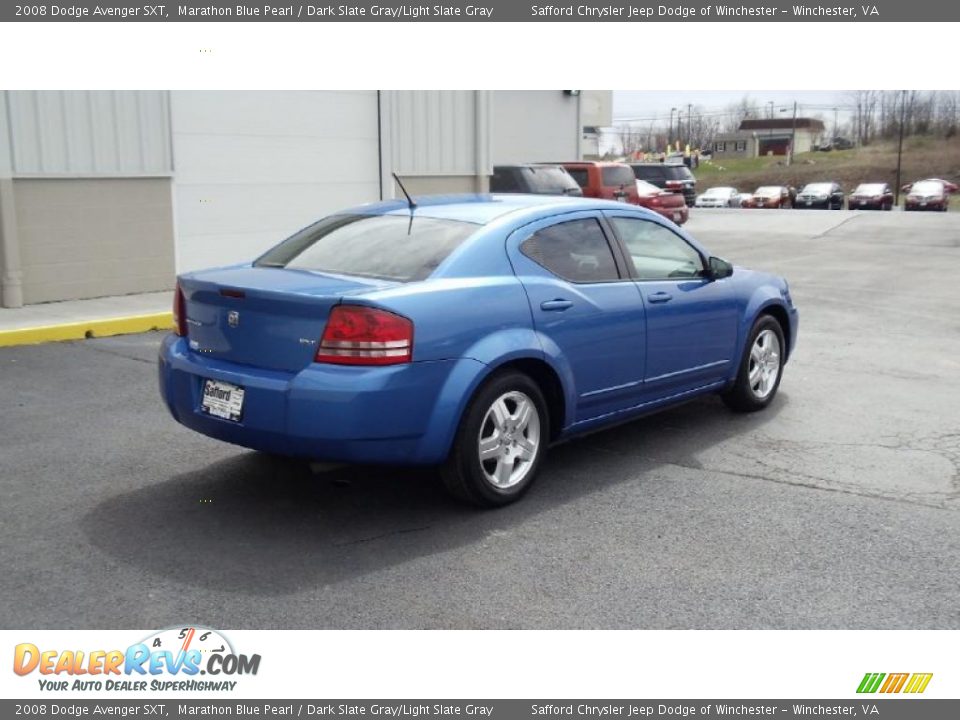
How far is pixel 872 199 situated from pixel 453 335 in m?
41.9

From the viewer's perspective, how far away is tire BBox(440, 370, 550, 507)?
4.91 m

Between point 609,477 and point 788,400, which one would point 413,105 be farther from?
point 609,477

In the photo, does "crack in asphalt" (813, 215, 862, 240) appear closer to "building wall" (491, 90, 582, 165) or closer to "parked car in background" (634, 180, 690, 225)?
"parked car in background" (634, 180, 690, 225)

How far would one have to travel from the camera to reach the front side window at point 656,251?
20.1 feet

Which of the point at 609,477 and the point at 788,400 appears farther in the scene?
the point at 788,400

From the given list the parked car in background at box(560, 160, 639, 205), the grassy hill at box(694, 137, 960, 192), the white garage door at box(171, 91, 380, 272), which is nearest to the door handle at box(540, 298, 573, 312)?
the white garage door at box(171, 91, 380, 272)

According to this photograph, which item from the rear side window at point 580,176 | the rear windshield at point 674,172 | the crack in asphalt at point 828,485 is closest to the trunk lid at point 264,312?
the crack in asphalt at point 828,485

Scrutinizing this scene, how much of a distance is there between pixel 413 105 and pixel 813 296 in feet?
23.2

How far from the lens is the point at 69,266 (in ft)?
39.9

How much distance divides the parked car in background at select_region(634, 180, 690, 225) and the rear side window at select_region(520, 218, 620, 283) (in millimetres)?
18371

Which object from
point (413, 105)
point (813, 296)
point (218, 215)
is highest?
point (413, 105)

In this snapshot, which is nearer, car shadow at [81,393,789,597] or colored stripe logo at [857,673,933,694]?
colored stripe logo at [857,673,933,694]

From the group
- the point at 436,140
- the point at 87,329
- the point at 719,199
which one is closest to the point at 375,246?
the point at 87,329

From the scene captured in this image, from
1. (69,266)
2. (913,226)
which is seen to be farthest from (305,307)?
(913,226)
